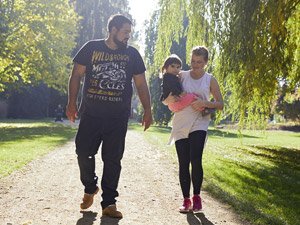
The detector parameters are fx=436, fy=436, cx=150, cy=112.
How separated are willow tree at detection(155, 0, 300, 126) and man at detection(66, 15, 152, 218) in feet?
15.6

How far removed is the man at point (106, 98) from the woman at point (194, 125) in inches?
26.8

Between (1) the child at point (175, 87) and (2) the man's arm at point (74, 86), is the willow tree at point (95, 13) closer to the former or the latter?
(1) the child at point (175, 87)

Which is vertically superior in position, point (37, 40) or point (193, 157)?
point (37, 40)

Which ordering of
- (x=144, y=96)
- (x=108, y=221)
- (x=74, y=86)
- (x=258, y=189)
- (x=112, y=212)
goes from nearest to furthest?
(x=108, y=221), (x=112, y=212), (x=74, y=86), (x=144, y=96), (x=258, y=189)

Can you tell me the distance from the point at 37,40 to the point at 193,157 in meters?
19.4

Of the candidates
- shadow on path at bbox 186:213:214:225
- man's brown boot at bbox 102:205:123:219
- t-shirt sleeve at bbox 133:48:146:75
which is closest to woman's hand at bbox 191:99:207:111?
t-shirt sleeve at bbox 133:48:146:75

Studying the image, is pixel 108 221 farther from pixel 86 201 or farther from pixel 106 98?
pixel 106 98

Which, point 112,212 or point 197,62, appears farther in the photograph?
point 197,62

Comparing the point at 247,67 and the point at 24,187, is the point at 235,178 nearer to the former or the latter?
the point at 247,67

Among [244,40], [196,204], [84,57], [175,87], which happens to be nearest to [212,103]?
[175,87]

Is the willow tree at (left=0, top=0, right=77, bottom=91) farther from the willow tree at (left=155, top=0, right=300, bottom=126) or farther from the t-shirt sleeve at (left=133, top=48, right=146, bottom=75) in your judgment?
the t-shirt sleeve at (left=133, top=48, right=146, bottom=75)

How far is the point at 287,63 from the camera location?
9.55m

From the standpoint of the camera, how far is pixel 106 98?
431 centimetres

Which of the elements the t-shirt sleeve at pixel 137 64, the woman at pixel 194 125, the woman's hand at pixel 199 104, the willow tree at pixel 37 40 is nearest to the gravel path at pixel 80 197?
the woman at pixel 194 125
